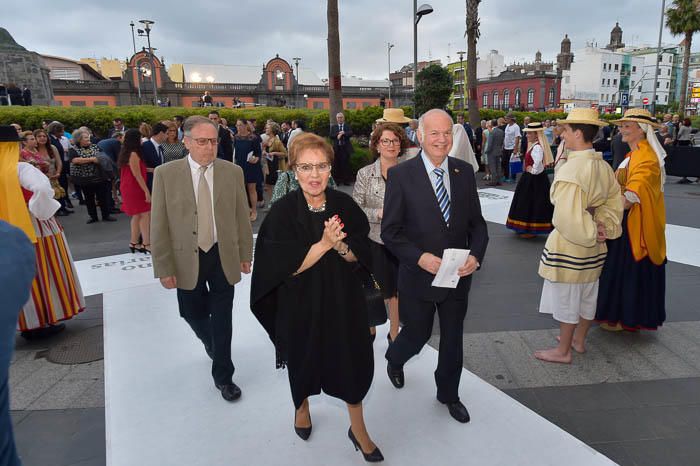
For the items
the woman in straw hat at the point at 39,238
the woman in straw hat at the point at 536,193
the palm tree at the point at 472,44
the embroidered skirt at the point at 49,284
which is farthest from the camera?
the palm tree at the point at 472,44

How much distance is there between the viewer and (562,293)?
3568 millimetres

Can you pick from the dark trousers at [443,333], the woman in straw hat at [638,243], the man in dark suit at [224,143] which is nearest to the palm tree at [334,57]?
the man in dark suit at [224,143]

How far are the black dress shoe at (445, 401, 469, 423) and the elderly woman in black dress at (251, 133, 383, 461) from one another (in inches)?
26.1

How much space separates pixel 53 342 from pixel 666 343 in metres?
5.55

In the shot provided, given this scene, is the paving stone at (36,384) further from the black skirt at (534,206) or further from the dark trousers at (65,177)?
the dark trousers at (65,177)

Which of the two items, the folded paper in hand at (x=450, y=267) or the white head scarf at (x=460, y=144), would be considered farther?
the white head scarf at (x=460, y=144)

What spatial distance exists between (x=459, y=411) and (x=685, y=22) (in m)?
40.4

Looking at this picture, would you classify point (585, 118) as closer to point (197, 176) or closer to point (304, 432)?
point (197, 176)

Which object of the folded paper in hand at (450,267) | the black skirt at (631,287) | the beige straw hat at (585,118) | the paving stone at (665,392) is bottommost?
the paving stone at (665,392)

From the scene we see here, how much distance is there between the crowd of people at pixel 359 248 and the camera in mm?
2508

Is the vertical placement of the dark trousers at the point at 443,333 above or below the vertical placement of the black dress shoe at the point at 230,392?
above

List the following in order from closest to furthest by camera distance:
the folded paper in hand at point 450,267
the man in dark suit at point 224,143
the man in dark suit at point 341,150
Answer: the folded paper in hand at point 450,267 < the man in dark suit at point 224,143 < the man in dark suit at point 341,150

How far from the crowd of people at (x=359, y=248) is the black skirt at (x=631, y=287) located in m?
0.01

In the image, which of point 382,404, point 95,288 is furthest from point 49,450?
point 95,288
